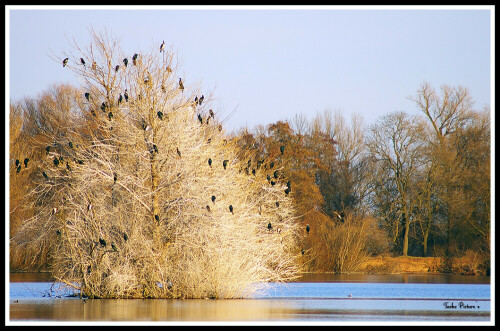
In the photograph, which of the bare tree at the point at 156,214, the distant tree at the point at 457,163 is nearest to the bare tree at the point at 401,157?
the distant tree at the point at 457,163

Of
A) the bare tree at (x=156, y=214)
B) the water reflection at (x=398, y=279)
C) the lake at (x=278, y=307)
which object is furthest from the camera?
the water reflection at (x=398, y=279)

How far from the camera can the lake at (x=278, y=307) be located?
15.8 m

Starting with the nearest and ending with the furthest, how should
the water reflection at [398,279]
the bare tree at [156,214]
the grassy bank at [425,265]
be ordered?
the bare tree at [156,214] → the water reflection at [398,279] → the grassy bank at [425,265]

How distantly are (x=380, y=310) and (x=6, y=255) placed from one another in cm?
874

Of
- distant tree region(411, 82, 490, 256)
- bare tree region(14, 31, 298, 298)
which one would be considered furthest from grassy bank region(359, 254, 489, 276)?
bare tree region(14, 31, 298, 298)

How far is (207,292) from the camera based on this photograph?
2064 centimetres

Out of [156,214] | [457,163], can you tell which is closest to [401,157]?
[457,163]

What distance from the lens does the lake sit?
623 inches

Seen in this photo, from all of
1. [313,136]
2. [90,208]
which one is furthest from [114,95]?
[313,136]

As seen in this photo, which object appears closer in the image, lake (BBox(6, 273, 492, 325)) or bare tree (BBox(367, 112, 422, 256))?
lake (BBox(6, 273, 492, 325))

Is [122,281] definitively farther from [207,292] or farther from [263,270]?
[263,270]

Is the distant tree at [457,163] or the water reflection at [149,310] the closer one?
the water reflection at [149,310]

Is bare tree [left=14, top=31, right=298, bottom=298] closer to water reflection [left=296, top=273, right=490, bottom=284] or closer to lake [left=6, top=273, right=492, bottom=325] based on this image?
lake [left=6, top=273, right=492, bottom=325]

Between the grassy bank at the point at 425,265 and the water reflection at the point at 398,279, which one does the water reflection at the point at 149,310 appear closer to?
the water reflection at the point at 398,279
